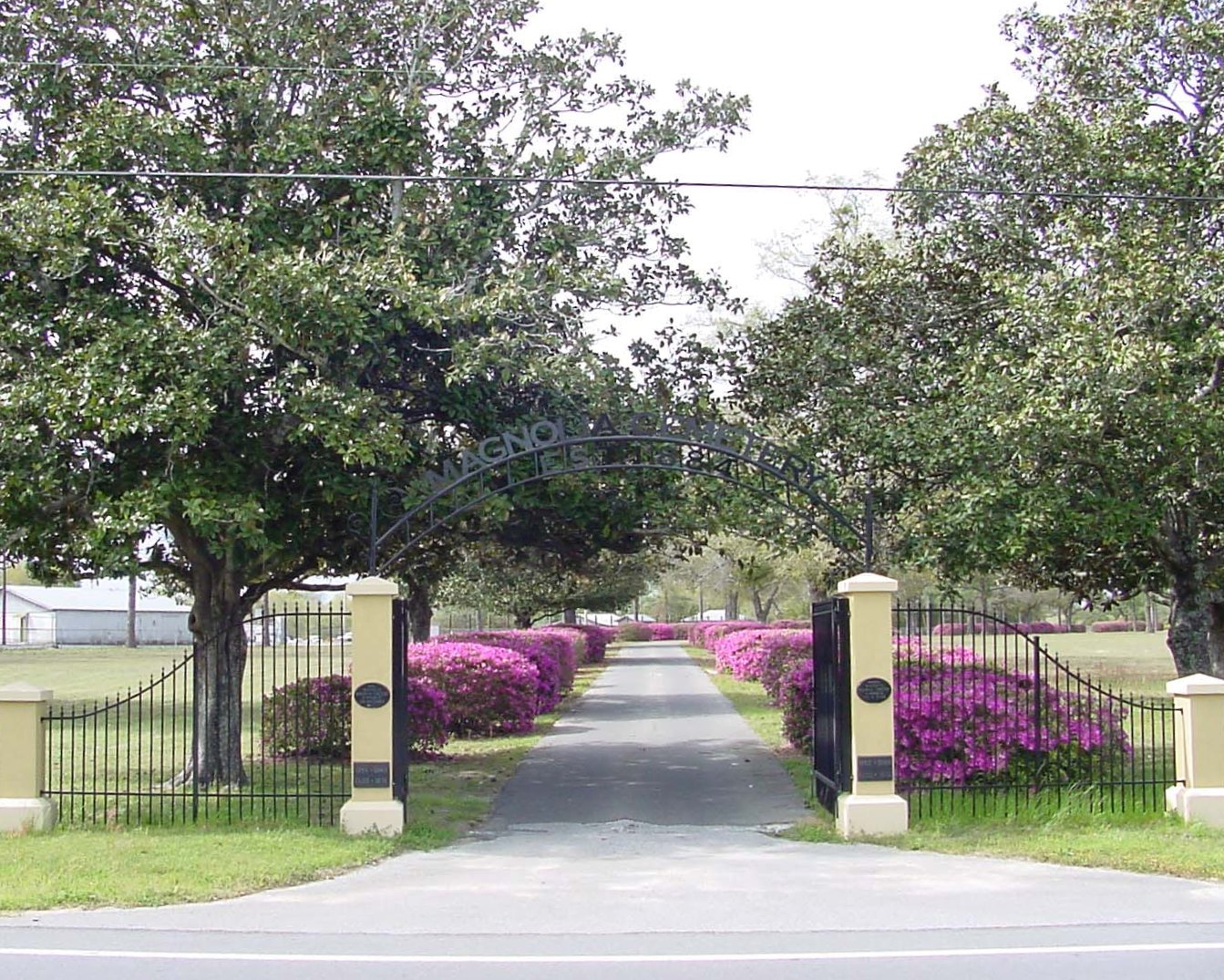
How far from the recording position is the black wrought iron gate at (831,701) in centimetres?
1311

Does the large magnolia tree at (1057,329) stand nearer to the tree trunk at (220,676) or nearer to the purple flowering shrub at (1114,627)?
the tree trunk at (220,676)

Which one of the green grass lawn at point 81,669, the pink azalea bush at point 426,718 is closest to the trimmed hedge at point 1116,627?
the green grass lawn at point 81,669

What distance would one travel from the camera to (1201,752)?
1265 cm

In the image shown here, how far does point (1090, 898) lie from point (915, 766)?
4.71 m

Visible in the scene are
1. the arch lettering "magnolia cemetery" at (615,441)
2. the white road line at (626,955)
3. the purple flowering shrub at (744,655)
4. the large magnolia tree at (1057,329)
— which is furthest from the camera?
the purple flowering shrub at (744,655)

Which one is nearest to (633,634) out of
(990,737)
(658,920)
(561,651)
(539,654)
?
(561,651)

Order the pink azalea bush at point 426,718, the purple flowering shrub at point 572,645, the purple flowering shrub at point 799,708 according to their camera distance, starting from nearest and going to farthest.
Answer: the purple flowering shrub at point 799,708 < the pink azalea bush at point 426,718 < the purple flowering shrub at point 572,645

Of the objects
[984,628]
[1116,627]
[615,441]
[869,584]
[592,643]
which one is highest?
[615,441]

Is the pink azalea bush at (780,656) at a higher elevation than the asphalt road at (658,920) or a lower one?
higher

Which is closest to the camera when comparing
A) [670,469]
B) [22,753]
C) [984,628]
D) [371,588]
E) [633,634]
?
[22,753]

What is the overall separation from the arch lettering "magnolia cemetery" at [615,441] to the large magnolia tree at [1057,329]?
6.86 ft

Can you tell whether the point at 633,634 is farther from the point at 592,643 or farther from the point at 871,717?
the point at 871,717

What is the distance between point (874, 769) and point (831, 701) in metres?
1.17

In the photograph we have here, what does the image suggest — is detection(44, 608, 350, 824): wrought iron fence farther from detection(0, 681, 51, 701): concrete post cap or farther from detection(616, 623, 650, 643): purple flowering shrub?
detection(616, 623, 650, 643): purple flowering shrub
